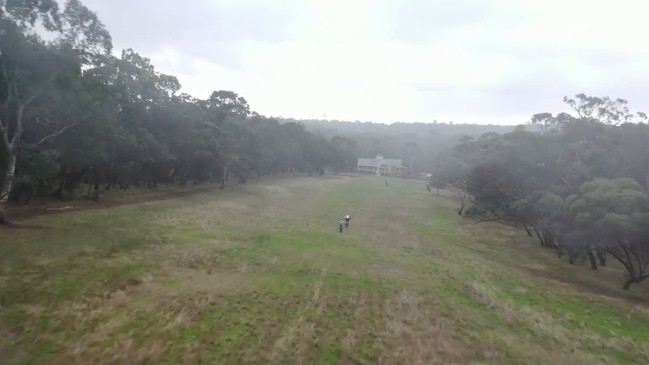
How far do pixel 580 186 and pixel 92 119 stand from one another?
36714mm

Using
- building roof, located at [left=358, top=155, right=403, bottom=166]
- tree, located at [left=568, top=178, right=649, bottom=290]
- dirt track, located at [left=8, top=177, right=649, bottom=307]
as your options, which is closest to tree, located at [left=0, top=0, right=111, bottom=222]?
dirt track, located at [left=8, top=177, right=649, bottom=307]

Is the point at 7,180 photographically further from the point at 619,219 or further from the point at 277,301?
the point at 619,219

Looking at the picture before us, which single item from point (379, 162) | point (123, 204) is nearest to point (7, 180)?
point (123, 204)

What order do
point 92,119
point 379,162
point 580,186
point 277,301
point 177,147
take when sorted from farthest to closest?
1. point 379,162
2. point 177,147
3. point 580,186
4. point 92,119
5. point 277,301

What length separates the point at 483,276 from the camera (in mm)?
24938

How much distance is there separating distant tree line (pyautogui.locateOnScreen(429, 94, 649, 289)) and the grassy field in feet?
9.18

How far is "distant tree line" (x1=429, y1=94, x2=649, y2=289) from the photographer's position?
2427 centimetres

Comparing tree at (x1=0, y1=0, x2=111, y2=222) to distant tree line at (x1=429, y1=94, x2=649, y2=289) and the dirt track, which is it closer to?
the dirt track

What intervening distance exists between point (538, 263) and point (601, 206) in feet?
25.5

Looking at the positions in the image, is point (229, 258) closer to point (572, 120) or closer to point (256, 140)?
point (572, 120)

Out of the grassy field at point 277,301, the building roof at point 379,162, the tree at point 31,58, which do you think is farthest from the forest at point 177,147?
the building roof at point 379,162

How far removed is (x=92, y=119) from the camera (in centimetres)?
2791

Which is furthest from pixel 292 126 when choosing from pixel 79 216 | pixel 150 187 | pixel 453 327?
pixel 453 327

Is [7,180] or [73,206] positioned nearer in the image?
[7,180]
